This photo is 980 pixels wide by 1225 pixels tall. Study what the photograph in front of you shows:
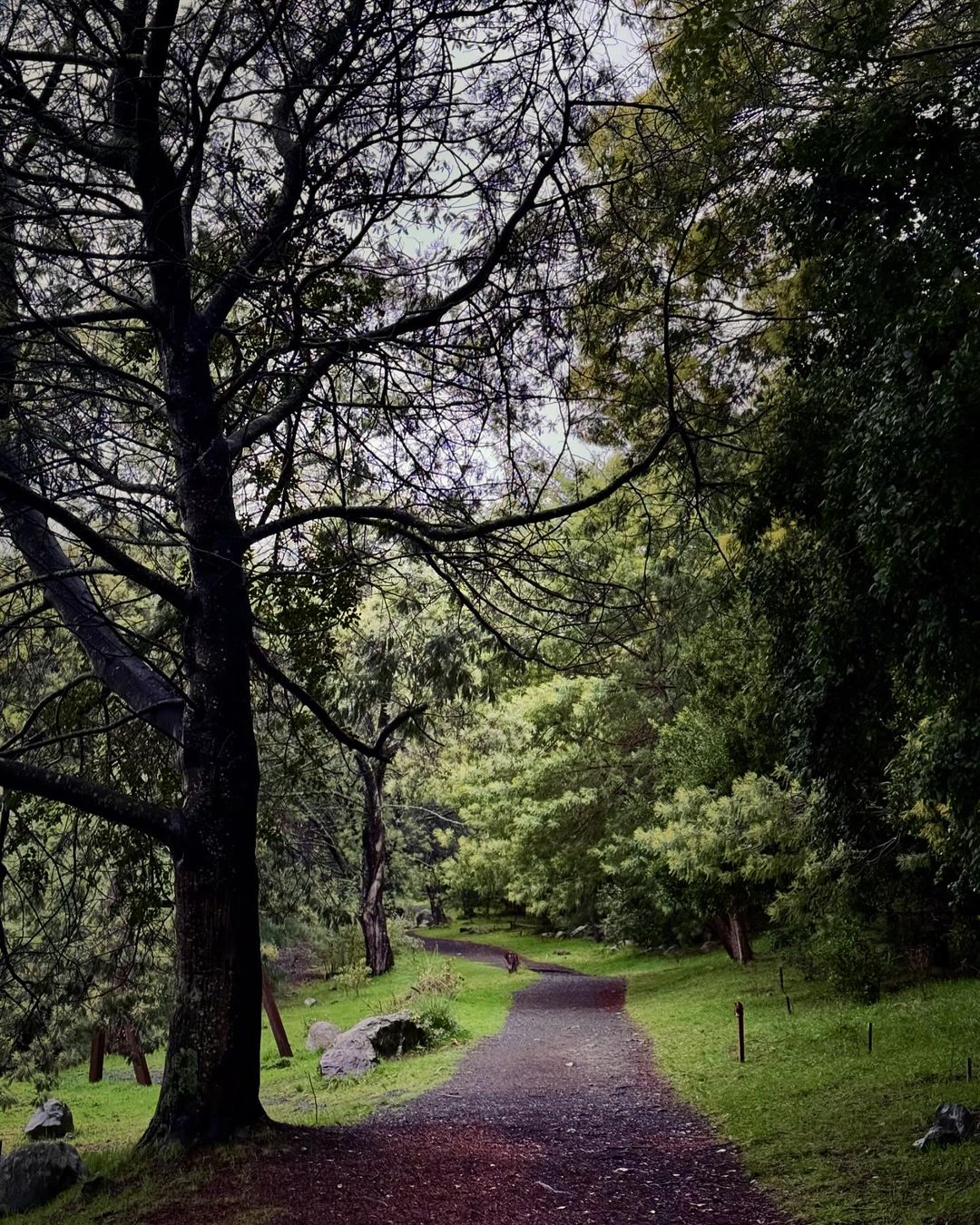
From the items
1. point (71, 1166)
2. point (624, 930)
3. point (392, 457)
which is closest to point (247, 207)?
point (392, 457)

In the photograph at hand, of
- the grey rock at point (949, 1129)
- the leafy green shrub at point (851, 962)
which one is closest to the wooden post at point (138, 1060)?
the leafy green shrub at point (851, 962)

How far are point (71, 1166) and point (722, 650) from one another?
1040cm

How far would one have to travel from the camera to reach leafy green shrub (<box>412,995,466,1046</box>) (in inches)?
603

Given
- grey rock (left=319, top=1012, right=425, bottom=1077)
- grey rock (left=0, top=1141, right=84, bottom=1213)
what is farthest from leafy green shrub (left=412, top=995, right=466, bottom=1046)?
grey rock (left=0, top=1141, right=84, bottom=1213)

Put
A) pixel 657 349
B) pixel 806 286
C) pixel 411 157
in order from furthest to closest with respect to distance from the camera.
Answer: pixel 657 349, pixel 806 286, pixel 411 157

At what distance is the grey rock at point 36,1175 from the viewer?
23.7 feet

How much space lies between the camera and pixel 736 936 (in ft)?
64.1

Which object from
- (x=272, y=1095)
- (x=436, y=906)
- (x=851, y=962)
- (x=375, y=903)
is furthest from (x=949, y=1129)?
(x=436, y=906)

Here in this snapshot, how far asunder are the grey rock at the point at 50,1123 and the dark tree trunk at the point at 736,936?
11515 millimetres

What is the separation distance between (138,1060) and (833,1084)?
558 inches

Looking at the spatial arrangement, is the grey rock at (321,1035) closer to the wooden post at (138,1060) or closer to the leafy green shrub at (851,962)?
the wooden post at (138,1060)

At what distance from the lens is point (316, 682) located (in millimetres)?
9055

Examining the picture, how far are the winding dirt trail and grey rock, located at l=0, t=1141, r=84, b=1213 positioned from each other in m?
1.80

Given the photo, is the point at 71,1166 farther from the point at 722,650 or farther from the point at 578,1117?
the point at 722,650
